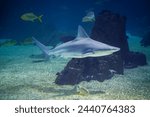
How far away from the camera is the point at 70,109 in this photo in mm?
5453

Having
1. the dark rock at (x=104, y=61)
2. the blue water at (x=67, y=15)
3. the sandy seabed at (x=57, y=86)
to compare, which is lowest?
the sandy seabed at (x=57, y=86)

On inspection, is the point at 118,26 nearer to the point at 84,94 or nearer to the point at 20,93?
the point at 84,94

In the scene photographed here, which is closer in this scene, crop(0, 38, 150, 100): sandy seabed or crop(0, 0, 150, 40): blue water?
crop(0, 38, 150, 100): sandy seabed

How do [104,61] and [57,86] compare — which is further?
[104,61]

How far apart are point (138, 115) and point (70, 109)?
57.8 inches

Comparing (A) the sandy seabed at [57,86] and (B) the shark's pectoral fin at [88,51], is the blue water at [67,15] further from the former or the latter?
(B) the shark's pectoral fin at [88,51]

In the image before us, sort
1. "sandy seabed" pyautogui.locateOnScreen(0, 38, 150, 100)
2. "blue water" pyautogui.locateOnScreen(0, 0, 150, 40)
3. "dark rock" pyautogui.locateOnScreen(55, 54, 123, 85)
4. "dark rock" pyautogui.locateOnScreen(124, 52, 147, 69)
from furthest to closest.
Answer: "blue water" pyautogui.locateOnScreen(0, 0, 150, 40), "dark rock" pyautogui.locateOnScreen(124, 52, 147, 69), "dark rock" pyautogui.locateOnScreen(55, 54, 123, 85), "sandy seabed" pyautogui.locateOnScreen(0, 38, 150, 100)

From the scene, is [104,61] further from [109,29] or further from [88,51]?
[88,51]

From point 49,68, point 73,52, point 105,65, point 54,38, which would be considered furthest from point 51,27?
point 73,52

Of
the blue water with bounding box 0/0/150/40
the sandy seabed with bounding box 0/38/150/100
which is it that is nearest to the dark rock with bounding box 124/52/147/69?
the sandy seabed with bounding box 0/38/150/100

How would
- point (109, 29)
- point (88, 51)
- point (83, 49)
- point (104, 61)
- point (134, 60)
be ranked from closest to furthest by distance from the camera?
1. point (88, 51)
2. point (83, 49)
3. point (104, 61)
4. point (109, 29)
5. point (134, 60)

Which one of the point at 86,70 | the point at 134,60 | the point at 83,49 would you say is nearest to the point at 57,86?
the point at 86,70

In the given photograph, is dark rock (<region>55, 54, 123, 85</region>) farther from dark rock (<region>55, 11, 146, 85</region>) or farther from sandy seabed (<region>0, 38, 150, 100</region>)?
sandy seabed (<region>0, 38, 150, 100</region>)

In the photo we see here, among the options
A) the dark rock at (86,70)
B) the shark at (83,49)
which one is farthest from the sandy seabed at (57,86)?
the shark at (83,49)
